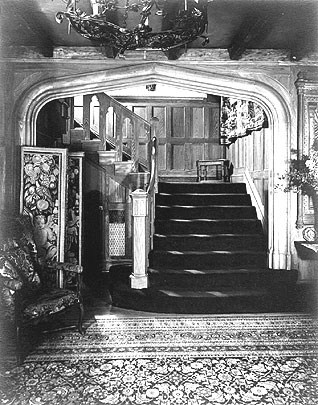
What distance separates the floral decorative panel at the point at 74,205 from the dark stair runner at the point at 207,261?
71 centimetres

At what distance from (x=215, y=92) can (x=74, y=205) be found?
2.42 m

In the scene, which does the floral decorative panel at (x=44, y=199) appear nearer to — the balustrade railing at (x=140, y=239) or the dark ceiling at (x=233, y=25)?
the balustrade railing at (x=140, y=239)

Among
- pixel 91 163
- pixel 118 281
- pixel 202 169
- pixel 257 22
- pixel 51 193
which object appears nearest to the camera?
pixel 257 22

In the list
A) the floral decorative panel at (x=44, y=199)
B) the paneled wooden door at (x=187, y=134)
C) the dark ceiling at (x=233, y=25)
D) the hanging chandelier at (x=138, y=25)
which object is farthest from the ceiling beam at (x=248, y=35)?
the paneled wooden door at (x=187, y=134)

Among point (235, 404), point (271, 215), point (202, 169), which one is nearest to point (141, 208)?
point (271, 215)

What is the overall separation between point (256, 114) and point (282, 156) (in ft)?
4.10

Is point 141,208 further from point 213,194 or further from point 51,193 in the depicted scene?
point 213,194

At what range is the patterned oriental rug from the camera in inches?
121

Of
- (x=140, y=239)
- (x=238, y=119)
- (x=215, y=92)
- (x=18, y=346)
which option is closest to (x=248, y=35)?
(x=215, y=92)

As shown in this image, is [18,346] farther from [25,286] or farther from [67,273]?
[67,273]

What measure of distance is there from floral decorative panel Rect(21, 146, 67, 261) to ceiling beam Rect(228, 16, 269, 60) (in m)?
2.50

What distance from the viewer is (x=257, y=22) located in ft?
14.5

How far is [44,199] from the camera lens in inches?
201

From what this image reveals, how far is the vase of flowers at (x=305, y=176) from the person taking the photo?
5.39 meters
